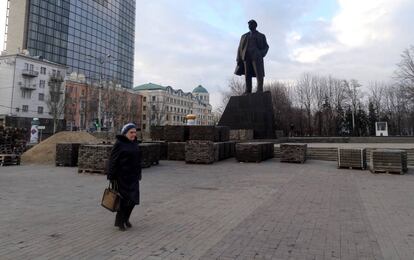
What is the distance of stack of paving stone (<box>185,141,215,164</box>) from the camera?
55.5 ft

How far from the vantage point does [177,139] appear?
1888cm

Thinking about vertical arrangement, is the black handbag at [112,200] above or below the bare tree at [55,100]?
below

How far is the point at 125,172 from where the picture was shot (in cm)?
556

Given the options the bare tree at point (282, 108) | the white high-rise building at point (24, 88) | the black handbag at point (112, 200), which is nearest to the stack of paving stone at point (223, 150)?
the black handbag at point (112, 200)

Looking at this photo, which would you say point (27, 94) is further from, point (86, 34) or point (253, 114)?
point (253, 114)

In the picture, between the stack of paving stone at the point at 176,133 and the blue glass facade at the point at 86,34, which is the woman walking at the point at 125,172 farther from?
the blue glass facade at the point at 86,34

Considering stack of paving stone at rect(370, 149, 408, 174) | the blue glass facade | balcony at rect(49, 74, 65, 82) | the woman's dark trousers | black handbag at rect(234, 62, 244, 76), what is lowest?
the woman's dark trousers

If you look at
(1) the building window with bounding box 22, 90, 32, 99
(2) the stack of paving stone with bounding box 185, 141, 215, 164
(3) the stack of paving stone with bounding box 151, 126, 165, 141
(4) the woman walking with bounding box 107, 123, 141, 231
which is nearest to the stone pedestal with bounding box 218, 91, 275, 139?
(3) the stack of paving stone with bounding box 151, 126, 165, 141

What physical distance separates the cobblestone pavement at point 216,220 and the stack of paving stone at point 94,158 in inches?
61.1

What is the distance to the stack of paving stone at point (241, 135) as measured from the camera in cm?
2297

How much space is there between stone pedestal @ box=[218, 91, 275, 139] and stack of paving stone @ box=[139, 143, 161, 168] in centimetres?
904

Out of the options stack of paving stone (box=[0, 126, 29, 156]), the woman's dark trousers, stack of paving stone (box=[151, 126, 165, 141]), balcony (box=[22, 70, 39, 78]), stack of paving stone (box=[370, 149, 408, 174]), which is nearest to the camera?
the woman's dark trousers

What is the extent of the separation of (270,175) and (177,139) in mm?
7106

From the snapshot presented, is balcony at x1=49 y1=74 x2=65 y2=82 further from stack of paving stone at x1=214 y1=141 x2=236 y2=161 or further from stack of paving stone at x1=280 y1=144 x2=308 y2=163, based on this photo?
stack of paving stone at x1=280 y1=144 x2=308 y2=163
